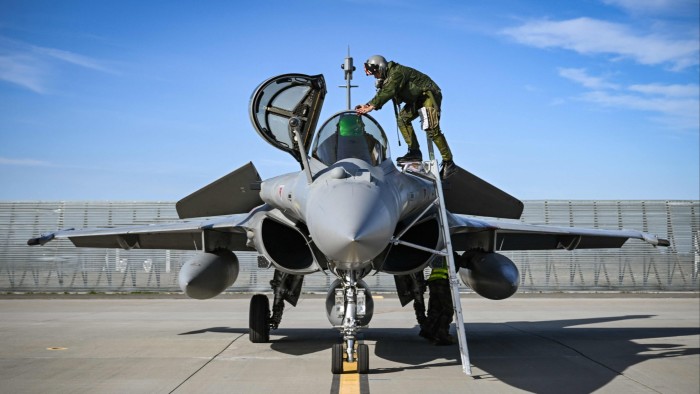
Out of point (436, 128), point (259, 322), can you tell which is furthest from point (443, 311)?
point (436, 128)

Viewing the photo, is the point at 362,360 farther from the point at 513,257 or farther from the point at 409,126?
the point at 513,257

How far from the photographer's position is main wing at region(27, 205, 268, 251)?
977cm

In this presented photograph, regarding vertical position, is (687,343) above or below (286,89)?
below

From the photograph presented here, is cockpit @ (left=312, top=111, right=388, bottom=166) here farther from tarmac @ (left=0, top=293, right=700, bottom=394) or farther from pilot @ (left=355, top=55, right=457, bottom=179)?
tarmac @ (left=0, top=293, right=700, bottom=394)

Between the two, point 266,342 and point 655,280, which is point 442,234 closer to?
point 266,342

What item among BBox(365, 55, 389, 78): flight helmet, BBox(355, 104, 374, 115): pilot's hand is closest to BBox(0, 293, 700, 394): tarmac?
BBox(355, 104, 374, 115): pilot's hand

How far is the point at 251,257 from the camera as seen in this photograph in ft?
80.1

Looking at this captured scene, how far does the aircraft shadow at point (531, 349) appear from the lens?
A: 7.48m

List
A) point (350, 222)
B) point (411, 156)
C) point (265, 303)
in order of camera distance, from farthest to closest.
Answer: point (265, 303), point (411, 156), point (350, 222)

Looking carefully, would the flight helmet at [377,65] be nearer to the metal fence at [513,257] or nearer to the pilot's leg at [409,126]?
the pilot's leg at [409,126]

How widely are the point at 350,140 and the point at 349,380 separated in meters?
2.63

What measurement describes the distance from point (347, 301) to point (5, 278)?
20823 mm

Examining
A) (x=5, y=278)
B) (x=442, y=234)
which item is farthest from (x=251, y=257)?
(x=442, y=234)

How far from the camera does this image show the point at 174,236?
12.3m
